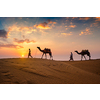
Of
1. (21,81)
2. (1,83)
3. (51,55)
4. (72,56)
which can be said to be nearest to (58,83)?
(21,81)

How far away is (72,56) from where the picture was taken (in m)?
18.6

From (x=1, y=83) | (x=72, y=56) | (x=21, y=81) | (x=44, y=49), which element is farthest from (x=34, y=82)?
(x=72, y=56)

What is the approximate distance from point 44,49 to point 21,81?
10.4m

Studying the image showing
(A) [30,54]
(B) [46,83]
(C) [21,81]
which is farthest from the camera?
(A) [30,54]

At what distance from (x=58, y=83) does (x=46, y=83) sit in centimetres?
61

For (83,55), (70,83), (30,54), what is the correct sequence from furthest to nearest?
(83,55) < (30,54) < (70,83)

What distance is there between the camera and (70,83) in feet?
12.5

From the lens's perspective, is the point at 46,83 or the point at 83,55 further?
the point at 83,55

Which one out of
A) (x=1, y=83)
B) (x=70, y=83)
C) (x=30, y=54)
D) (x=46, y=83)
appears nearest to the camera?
(x=1, y=83)

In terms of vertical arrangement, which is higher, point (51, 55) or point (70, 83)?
point (51, 55)

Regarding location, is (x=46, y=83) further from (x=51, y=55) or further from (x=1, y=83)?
(x=51, y=55)

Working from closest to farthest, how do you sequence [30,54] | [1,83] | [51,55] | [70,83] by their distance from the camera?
1. [1,83]
2. [70,83]
3. [30,54]
4. [51,55]

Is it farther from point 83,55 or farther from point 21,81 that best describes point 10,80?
point 83,55

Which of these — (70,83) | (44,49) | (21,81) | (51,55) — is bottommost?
(70,83)
